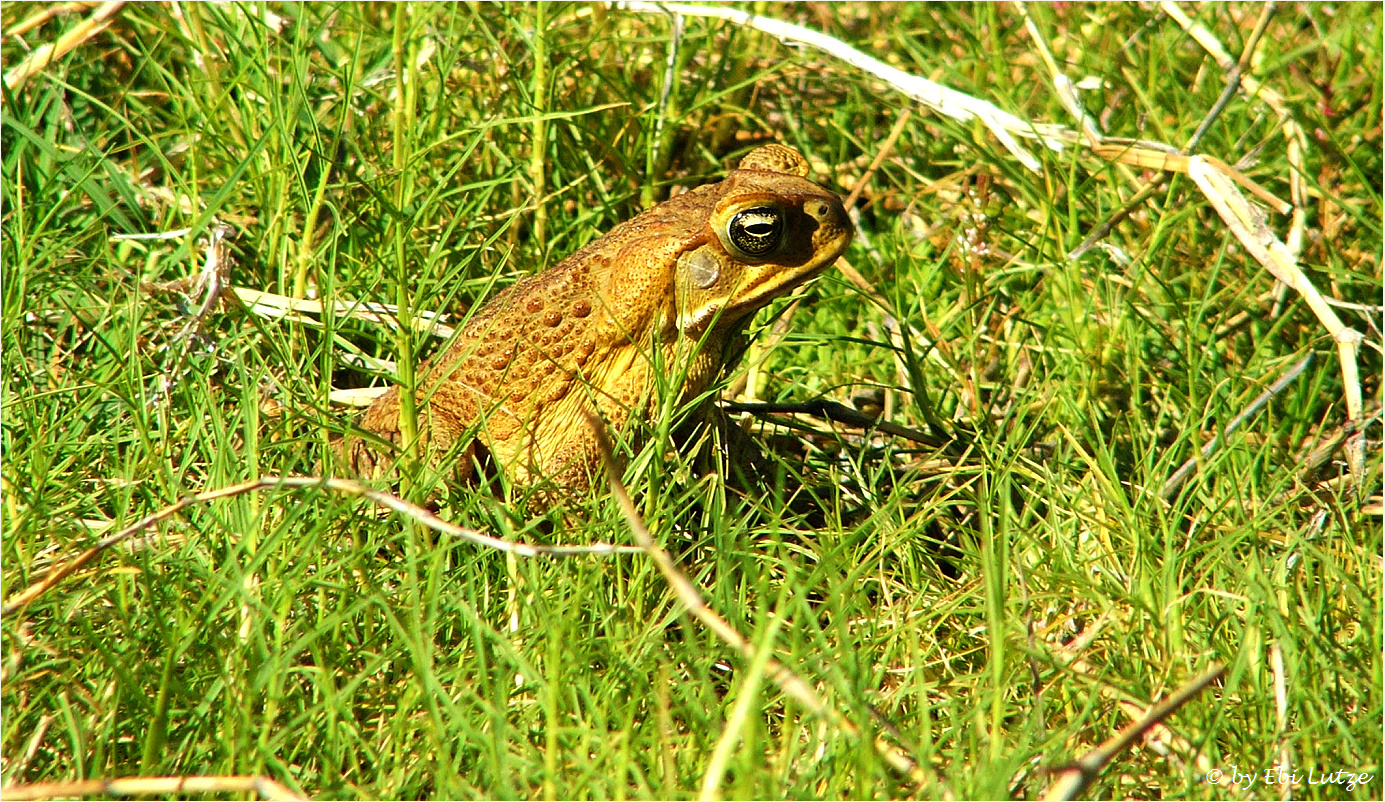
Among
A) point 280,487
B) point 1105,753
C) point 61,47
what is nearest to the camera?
point 1105,753

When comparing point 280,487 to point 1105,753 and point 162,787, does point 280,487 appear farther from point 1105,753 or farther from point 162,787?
point 1105,753

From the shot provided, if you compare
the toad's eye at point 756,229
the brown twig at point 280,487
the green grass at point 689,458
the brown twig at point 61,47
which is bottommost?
the green grass at point 689,458

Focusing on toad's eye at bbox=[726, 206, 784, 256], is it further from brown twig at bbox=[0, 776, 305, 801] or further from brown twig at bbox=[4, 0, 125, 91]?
brown twig at bbox=[4, 0, 125, 91]

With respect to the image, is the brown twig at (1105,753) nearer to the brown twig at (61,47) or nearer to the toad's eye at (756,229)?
the toad's eye at (756,229)

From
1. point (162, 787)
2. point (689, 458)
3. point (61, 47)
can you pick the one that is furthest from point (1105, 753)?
point (61, 47)

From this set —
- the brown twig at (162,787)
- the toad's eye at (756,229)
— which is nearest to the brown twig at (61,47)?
the toad's eye at (756,229)

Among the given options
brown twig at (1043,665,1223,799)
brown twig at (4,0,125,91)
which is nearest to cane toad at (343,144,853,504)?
brown twig at (1043,665,1223,799)
